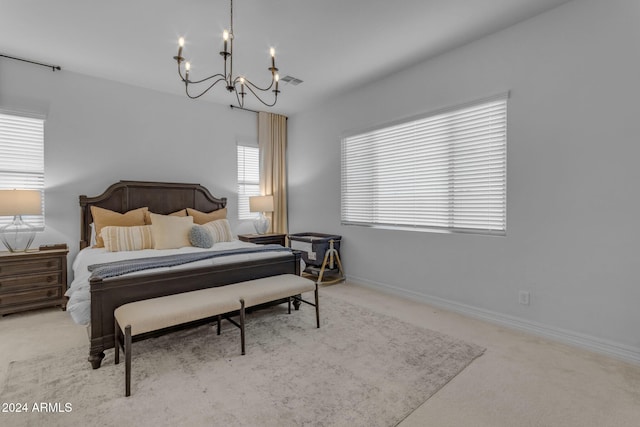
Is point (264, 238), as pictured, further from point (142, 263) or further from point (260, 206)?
point (142, 263)

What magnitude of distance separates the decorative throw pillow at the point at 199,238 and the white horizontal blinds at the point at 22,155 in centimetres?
173

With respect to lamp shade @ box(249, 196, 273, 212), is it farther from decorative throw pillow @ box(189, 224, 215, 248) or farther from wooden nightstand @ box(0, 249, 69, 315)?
wooden nightstand @ box(0, 249, 69, 315)

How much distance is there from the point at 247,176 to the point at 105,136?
2038 mm

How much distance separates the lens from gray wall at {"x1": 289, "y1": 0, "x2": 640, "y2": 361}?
7.65 feet

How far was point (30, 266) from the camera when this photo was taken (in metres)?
3.27

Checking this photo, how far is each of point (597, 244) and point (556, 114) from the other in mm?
1094

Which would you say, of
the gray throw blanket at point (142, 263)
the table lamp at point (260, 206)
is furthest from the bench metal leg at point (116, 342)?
the table lamp at point (260, 206)

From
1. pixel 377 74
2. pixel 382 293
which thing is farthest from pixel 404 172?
pixel 382 293

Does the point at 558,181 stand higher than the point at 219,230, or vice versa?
the point at 558,181

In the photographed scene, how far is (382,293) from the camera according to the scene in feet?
13.3

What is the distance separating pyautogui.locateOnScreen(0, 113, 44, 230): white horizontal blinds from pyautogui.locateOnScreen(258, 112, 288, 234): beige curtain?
2.86 m

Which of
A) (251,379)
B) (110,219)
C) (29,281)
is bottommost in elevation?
(251,379)

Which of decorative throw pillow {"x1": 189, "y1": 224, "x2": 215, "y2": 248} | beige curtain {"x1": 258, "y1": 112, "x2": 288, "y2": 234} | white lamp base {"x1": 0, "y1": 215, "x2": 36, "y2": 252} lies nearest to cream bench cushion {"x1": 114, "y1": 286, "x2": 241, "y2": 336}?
decorative throw pillow {"x1": 189, "y1": 224, "x2": 215, "y2": 248}

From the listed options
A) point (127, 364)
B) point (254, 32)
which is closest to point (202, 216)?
point (254, 32)
